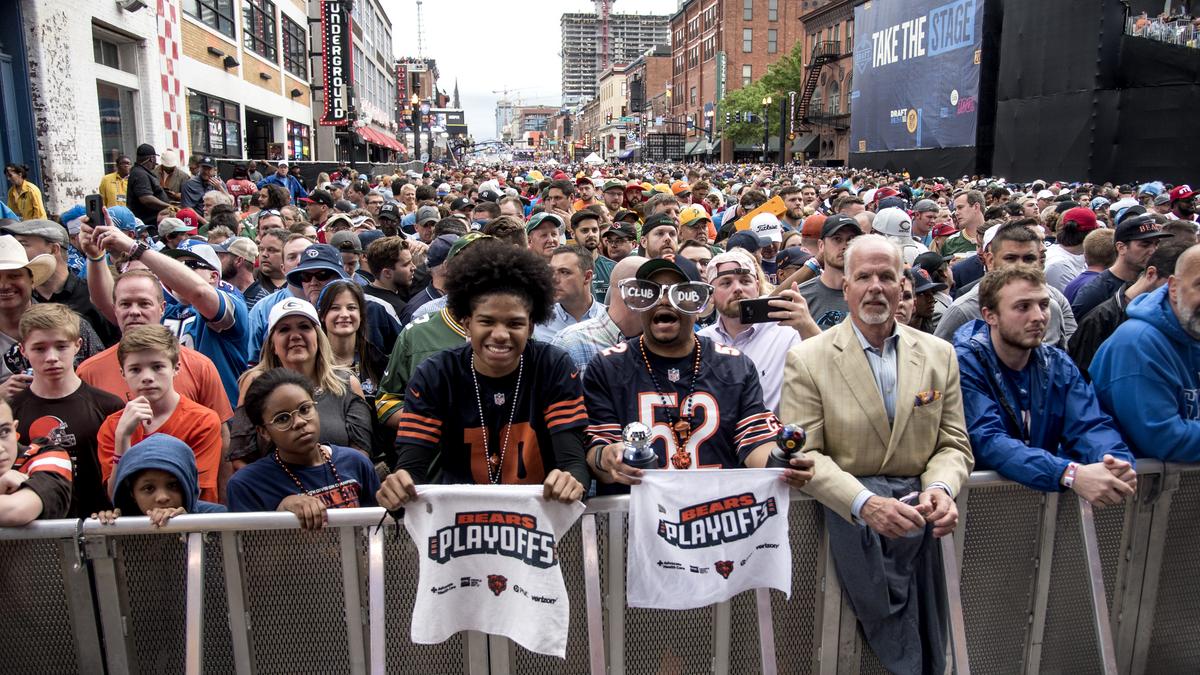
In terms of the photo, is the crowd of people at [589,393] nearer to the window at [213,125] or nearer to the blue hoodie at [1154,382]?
the blue hoodie at [1154,382]

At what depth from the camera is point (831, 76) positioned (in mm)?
64438

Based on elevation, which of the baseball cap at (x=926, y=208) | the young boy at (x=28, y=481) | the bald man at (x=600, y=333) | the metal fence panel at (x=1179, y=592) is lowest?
the metal fence panel at (x=1179, y=592)

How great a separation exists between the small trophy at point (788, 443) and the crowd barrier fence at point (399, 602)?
13.4 inches

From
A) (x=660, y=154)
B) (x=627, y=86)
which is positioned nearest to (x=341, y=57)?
(x=660, y=154)

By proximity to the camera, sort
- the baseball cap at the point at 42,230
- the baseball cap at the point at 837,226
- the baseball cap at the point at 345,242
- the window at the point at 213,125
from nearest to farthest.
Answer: the baseball cap at the point at 42,230 → the baseball cap at the point at 837,226 → the baseball cap at the point at 345,242 → the window at the point at 213,125

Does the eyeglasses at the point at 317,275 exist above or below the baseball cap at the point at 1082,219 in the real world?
below

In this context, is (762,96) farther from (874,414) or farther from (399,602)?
(399,602)

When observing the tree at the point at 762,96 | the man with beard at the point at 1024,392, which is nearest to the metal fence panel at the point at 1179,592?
the man with beard at the point at 1024,392

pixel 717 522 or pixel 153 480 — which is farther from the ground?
pixel 153 480

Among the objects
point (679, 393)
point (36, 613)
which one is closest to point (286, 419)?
point (36, 613)

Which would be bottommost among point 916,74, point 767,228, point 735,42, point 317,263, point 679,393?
point 679,393

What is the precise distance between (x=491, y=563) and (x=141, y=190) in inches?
442

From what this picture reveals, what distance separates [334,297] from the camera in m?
4.92

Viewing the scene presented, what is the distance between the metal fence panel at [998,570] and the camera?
11.2 ft
